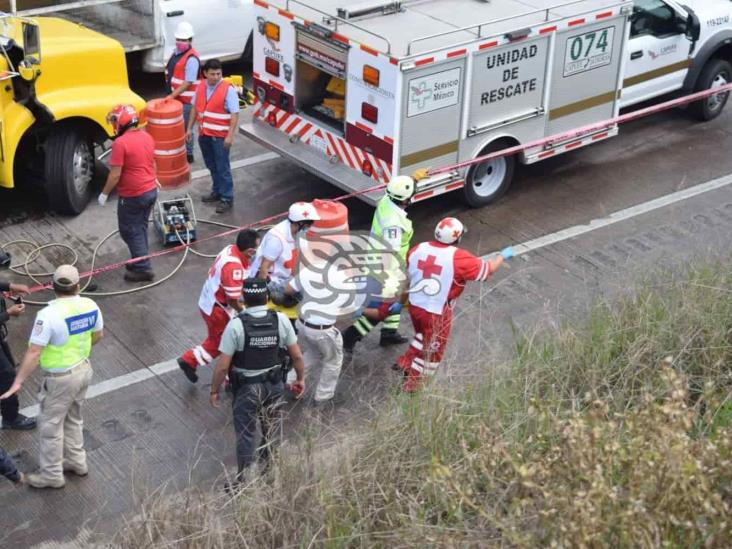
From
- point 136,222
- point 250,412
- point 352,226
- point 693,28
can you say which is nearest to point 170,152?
point 136,222

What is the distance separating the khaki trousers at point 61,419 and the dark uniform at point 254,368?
2.99 feet

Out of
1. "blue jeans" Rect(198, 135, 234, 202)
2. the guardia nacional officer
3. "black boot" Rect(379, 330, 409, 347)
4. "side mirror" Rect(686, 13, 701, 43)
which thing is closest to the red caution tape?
"blue jeans" Rect(198, 135, 234, 202)

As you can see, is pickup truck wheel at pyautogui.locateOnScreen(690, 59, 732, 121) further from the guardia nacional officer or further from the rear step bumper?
the guardia nacional officer

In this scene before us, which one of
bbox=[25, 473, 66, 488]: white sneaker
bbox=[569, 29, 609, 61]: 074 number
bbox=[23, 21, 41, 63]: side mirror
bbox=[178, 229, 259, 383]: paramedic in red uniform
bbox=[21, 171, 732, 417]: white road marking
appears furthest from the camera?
bbox=[569, 29, 609, 61]: 074 number

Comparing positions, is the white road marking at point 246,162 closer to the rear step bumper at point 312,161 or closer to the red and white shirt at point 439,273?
the rear step bumper at point 312,161

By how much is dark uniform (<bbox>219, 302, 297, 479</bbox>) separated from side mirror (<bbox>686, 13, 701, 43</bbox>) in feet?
23.7

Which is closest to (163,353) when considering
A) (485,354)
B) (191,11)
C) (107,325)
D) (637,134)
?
(107,325)

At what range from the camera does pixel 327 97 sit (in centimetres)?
1086

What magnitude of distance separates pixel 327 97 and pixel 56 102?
8.40 feet

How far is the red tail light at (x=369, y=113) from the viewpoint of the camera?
31.7 ft

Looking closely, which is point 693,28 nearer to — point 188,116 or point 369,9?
point 369,9

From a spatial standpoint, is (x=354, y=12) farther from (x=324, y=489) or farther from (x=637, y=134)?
(x=324, y=489)

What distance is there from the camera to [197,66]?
11.1 metres

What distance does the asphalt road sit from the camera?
709cm
